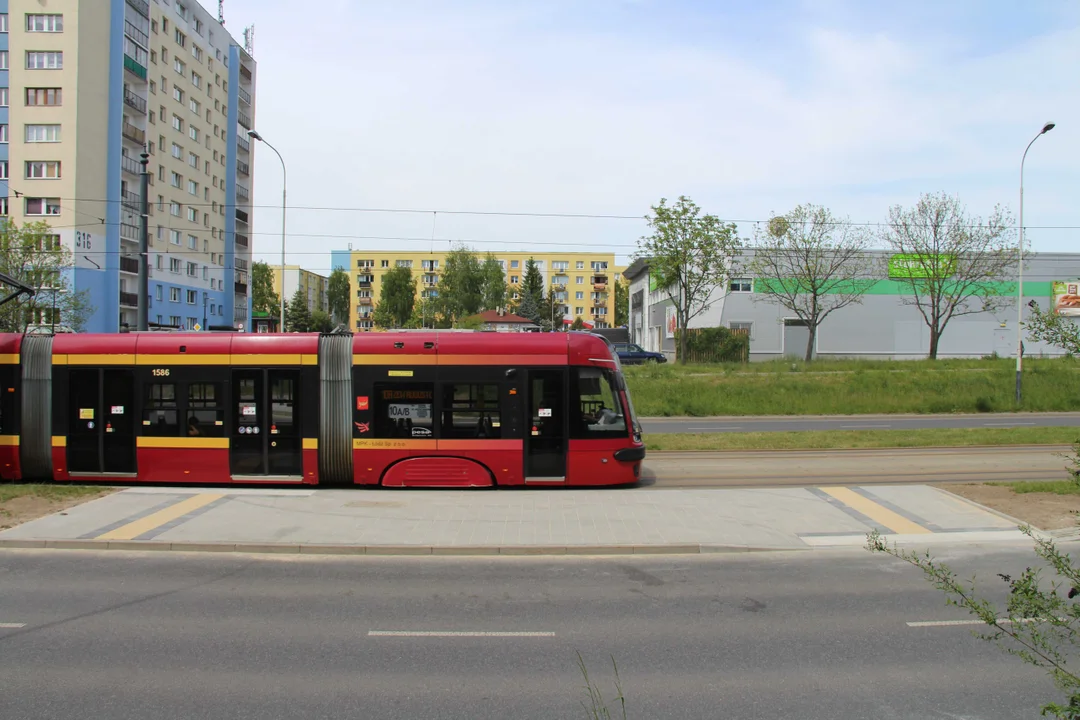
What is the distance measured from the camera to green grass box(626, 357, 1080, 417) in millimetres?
27406

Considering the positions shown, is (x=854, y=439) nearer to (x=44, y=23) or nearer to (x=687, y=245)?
(x=687, y=245)

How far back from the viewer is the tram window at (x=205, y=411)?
1232 cm

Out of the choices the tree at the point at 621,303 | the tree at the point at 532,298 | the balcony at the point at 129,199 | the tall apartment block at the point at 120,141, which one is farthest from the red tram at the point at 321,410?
the tree at the point at 621,303

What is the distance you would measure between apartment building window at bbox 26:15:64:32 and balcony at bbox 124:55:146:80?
153 inches

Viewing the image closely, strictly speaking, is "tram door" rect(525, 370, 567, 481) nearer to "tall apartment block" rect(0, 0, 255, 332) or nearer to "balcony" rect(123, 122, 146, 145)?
"tall apartment block" rect(0, 0, 255, 332)

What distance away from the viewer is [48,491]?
1150cm

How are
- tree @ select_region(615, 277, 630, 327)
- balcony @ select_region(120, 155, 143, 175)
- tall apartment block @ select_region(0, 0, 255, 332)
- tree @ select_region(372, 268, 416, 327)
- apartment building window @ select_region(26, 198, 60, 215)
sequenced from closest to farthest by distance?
apartment building window @ select_region(26, 198, 60, 215) → tall apartment block @ select_region(0, 0, 255, 332) → balcony @ select_region(120, 155, 143, 175) → tree @ select_region(372, 268, 416, 327) → tree @ select_region(615, 277, 630, 327)

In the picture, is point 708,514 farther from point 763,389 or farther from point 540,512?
point 763,389

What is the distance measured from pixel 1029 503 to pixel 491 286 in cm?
8080

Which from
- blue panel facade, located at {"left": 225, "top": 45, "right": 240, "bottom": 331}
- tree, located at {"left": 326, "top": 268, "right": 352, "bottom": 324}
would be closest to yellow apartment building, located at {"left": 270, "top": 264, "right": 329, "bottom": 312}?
tree, located at {"left": 326, "top": 268, "right": 352, "bottom": 324}

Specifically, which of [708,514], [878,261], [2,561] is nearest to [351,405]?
[2,561]

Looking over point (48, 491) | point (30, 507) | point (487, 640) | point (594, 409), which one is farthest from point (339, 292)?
point (487, 640)

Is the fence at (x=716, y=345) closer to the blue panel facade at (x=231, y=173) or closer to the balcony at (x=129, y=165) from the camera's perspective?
the balcony at (x=129, y=165)

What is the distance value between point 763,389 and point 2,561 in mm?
24822
